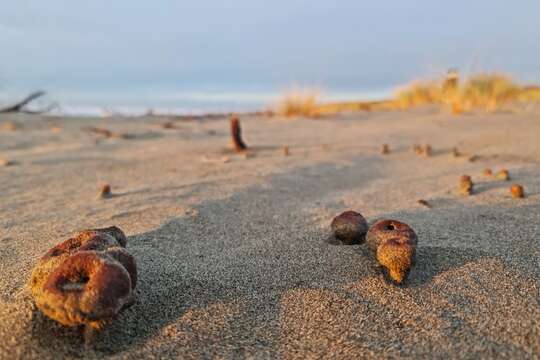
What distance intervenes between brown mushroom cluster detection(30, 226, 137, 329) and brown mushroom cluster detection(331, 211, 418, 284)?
2.54ft

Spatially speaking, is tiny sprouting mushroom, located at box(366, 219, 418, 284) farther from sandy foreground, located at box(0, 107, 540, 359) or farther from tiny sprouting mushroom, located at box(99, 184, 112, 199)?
tiny sprouting mushroom, located at box(99, 184, 112, 199)

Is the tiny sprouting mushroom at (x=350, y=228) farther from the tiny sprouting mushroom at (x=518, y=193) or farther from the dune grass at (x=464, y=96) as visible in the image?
the dune grass at (x=464, y=96)

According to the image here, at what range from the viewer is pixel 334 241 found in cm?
185

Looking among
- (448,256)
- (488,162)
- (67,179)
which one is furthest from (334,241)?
(488,162)

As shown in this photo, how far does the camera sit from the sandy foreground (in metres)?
1.17

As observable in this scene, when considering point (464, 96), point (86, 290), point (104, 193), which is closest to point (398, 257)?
point (86, 290)

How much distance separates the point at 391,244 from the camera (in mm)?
1457

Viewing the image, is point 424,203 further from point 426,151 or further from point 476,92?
point 476,92

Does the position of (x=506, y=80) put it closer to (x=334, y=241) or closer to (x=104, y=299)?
(x=334, y=241)

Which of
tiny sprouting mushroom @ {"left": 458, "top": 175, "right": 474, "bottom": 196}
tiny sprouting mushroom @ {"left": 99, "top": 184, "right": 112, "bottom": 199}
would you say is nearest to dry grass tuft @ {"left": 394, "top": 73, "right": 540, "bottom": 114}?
tiny sprouting mushroom @ {"left": 458, "top": 175, "right": 474, "bottom": 196}

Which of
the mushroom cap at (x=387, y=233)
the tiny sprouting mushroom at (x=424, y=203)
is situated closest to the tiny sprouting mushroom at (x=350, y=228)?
the mushroom cap at (x=387, y=233)

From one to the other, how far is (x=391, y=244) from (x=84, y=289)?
2.97 feet

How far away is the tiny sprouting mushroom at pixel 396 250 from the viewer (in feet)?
4.66

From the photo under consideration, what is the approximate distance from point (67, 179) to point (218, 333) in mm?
2710
